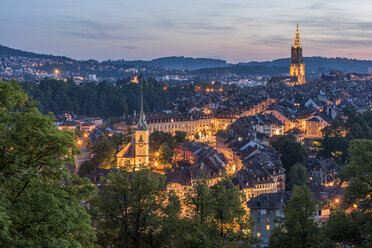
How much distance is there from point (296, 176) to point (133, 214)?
36097mm

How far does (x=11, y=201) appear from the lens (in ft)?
40.0

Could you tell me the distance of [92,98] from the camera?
487 feet

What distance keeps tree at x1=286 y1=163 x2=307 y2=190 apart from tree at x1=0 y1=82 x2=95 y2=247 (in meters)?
42.4

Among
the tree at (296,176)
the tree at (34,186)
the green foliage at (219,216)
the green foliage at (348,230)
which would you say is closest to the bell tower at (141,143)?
the tree at (296,176)

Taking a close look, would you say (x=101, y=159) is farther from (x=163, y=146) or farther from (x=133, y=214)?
(x=133, y=214)

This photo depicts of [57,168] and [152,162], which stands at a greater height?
[57,168]

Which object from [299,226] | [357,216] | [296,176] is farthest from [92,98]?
[357,216]

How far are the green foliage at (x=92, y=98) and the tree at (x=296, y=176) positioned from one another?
277 feet

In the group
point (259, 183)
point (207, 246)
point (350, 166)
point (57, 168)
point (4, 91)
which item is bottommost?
point (259, 183)

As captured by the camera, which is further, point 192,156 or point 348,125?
point 348,125

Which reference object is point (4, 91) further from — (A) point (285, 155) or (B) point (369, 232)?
(A) point (285, 155)

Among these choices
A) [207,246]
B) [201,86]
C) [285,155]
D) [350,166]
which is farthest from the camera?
[201,86]

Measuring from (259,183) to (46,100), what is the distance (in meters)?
98.9

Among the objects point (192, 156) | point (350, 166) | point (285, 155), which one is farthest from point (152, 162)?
point (350, 166)
